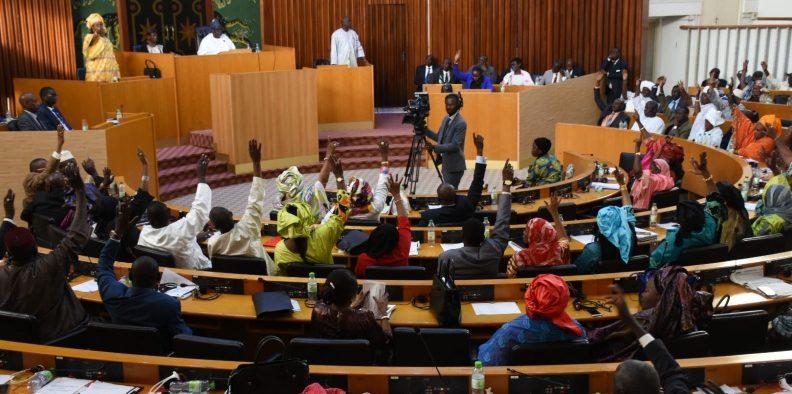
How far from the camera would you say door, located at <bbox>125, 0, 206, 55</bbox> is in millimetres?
15133

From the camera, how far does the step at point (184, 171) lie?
40.3ft

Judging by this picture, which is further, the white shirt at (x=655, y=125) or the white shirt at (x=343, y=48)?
the white shirt at (x=343, y=48)

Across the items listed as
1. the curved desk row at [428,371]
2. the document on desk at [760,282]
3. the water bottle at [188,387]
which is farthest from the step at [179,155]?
the document on desk at [760,282]

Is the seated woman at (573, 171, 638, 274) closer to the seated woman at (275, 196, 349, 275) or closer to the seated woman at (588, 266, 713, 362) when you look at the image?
the seated woman at (588, 266, 713, 362)

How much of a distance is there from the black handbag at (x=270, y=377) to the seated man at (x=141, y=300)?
1394 mm

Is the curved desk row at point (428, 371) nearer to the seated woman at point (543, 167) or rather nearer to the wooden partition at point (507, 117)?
the seated woman at point (543, 167)

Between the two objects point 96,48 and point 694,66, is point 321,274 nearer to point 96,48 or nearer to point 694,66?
point 96,48

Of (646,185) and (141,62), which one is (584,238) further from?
(141,62)

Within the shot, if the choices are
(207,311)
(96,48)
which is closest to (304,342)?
(207,311)

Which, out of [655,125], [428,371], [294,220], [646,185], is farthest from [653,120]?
[428,371]

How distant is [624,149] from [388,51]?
7467 millimetres

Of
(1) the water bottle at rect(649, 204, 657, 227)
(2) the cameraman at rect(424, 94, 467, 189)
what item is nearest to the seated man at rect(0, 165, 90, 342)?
(1) the water bottle at rect(649, 204, 657, 227)

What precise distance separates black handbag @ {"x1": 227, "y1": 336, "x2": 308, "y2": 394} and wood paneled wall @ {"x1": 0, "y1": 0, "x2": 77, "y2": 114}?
430 inches

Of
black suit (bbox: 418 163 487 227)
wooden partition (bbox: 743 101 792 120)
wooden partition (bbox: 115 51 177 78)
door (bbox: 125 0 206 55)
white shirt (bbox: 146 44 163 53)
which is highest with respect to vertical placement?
door (bbox: 125 0 206 55)
